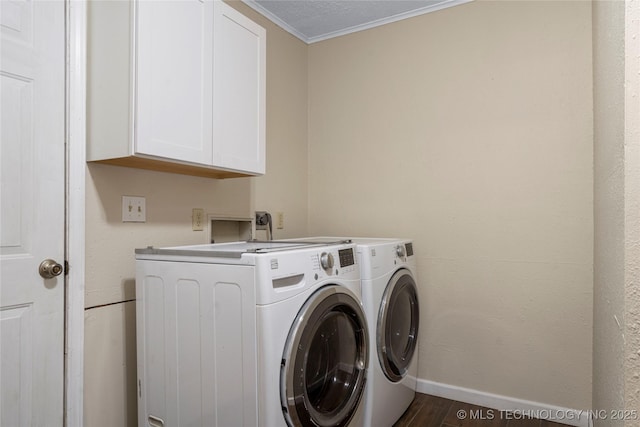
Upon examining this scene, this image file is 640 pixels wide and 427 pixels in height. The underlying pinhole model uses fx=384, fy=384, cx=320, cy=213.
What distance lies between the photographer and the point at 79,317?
5.13 feet

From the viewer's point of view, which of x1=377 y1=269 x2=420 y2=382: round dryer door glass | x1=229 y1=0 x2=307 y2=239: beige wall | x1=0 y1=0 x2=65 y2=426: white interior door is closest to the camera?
x1=0 y1=0 x2=65 y2=426: white interior door

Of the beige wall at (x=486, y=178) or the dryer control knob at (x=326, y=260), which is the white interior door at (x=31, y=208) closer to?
the dryer control knob at (x=326, y=260)

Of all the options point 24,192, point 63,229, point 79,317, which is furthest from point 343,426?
point 24,192

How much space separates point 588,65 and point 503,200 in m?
0.86

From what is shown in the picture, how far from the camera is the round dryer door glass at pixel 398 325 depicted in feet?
6.40

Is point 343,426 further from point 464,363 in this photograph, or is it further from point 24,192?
point 24,192

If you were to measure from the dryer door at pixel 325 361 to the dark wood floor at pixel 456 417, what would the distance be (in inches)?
27.8

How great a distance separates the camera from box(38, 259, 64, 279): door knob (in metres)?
1.47

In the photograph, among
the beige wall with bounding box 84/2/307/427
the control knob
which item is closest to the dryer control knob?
the control knob

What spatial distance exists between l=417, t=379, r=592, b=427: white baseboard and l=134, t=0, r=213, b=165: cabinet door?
2022 millimetres

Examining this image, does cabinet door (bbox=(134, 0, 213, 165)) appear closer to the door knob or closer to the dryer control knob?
the door knob

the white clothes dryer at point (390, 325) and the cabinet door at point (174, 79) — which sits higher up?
the cabinet door at point (174, 79)

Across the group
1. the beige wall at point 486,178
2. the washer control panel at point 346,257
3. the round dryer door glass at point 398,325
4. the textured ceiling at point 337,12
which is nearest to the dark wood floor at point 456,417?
the beige wall at point 486,178

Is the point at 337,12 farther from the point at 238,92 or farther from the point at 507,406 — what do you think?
the point at 507,406
